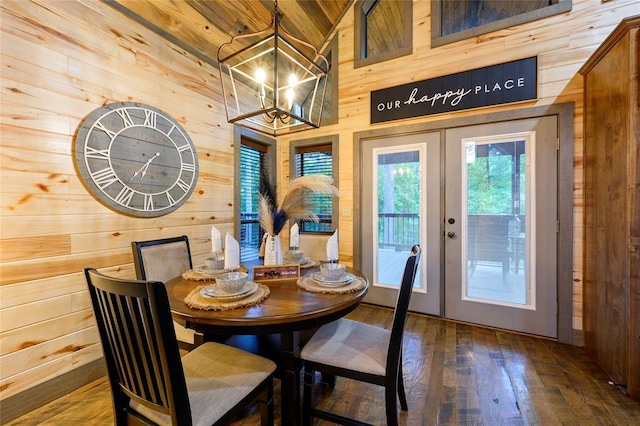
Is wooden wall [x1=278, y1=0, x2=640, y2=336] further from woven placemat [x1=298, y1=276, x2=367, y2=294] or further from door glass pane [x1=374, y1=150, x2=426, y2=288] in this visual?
woven placemat [x1=298, y1=276, x2=367, y2=294]

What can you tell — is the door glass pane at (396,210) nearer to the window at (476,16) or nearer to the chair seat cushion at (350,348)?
the window at (476,16)

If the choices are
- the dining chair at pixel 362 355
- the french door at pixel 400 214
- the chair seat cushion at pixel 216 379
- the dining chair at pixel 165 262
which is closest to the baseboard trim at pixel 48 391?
the dining chair at pixel 165 262

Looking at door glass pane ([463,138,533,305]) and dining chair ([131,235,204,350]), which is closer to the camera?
dining chair ([131,235,204,350])

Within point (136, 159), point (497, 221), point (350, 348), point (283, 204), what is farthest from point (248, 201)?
point (497, 221)

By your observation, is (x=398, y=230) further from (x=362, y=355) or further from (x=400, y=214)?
(x=362, y=355)

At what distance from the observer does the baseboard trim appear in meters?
1.58

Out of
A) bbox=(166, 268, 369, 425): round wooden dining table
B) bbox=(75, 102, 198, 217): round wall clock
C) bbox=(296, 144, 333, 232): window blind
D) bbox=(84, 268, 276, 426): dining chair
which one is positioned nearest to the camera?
bbox=(84, 268, 276, 426): dining chair

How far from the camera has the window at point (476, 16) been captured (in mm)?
2527

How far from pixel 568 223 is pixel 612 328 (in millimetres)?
853

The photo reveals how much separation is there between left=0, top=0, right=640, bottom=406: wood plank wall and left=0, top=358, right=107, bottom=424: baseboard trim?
4 cm

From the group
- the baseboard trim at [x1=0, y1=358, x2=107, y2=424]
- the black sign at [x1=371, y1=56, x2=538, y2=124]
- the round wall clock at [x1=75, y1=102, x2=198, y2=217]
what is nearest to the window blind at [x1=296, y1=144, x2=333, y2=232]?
the black sign at [x1=371, y1=56, x2=538, y2=124]

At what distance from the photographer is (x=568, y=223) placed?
233cm

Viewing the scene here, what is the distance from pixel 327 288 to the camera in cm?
147

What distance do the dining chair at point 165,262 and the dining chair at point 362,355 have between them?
83 centimetres
